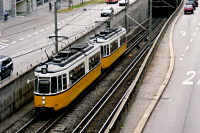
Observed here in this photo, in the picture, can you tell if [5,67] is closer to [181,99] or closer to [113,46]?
[113,46]

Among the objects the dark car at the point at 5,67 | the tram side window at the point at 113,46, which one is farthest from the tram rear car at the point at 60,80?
the tram side window at the point at 113,46

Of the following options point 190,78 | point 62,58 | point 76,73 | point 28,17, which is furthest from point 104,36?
point 28,17

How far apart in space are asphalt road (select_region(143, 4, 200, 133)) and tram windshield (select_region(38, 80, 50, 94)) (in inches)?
250

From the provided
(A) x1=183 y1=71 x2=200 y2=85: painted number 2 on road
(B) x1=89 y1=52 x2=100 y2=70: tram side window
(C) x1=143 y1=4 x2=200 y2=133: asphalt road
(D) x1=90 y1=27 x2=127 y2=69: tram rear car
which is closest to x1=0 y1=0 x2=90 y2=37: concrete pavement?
(D) x1=90 y1=27 x2=127 y2=69: tram rear car

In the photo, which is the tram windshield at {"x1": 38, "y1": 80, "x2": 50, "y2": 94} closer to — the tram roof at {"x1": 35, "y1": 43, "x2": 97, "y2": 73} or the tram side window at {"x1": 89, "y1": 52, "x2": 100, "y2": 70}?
the tram roof at {"x1": 35, "y1": 43, "x2": 97, "y2": 73}

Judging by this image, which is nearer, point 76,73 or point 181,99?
point 181,99

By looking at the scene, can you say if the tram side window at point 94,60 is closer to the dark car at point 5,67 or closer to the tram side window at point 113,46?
the tram side window at point 113,46

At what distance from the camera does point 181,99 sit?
27.4m

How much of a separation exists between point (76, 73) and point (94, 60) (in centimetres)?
466

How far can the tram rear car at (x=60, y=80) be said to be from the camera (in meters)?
26.8

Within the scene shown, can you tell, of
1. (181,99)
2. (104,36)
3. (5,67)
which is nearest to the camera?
(181,99)

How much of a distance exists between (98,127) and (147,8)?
64.2m

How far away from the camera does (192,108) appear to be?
84.1 feet

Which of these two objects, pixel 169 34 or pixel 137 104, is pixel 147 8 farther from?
pixel 137 104
